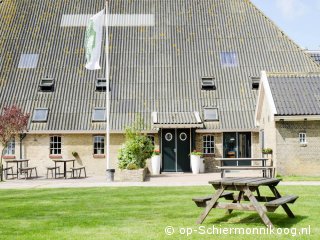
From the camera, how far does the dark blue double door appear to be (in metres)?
32.5

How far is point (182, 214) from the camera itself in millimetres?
13266

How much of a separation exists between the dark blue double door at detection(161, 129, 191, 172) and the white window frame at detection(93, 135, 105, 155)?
3.71 m

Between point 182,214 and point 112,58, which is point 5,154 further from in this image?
point 182,214

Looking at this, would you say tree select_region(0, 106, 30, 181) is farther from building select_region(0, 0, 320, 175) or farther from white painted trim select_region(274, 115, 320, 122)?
white painted trim select_region(274, 115, 320, 122)

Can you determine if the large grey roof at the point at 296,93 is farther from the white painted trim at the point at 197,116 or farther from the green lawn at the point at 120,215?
the green lawn at the point at 120,215

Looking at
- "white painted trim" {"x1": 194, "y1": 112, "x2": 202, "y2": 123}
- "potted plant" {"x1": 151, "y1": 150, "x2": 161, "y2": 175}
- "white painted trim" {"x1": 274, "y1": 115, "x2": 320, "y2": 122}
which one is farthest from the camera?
"white painted trim" {"x1": 194, "y1": 112, "x2": 202, "y2": 123}

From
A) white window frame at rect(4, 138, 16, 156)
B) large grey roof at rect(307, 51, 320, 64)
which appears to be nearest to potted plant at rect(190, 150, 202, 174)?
white window frame at rect(4, 138, 16, 156)

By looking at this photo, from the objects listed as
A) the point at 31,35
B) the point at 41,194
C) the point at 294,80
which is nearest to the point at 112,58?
the point at 31,35

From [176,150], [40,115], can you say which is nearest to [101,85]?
[40,115]

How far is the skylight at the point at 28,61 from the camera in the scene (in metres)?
36.4

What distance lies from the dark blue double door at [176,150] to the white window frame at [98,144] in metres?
3.71

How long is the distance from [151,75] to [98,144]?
6.15m

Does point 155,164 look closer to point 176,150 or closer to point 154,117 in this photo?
point 176,150

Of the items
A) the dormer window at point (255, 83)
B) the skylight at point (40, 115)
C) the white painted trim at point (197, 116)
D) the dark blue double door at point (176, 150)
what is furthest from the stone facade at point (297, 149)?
the skylight at point (40, 115)
